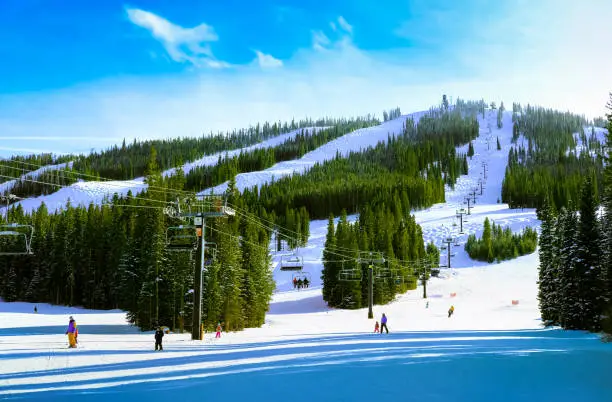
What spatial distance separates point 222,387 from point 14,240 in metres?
81.0

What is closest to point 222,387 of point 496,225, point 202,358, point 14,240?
point 202,358

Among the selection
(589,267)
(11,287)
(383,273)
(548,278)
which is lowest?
(11,287)

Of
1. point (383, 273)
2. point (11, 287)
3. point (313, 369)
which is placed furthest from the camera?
point (11, 287)

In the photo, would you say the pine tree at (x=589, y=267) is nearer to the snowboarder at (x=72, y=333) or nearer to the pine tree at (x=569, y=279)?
the pine tree at (x=569, y=279)

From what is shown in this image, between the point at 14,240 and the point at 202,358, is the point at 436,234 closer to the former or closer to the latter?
the point at 14,240

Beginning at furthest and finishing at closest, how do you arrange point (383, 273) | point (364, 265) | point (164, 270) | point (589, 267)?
point (383, 273), point (364, 265), point (164, 270), point (589, 267)

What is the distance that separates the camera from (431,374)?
15789 mm

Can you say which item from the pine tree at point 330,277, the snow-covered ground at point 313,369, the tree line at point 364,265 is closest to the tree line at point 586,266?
the snow-covered ground at point 313,369

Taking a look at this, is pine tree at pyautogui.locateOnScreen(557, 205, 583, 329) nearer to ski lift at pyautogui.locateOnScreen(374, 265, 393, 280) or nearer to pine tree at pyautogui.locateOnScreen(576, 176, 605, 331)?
pine tree at pyautogui.locateOnScreen(576, 176, 605, 331)

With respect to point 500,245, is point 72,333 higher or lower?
Result: lower

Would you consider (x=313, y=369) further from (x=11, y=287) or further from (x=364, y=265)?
(x=11, y=287)

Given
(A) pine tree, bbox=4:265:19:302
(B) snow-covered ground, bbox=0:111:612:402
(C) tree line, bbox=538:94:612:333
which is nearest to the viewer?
(B) snow-covered ground, bbox=0:111:612:402

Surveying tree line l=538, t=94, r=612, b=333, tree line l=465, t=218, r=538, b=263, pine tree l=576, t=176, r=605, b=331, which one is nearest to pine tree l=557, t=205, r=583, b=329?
tree line l=538, t=94, r=612, b=333

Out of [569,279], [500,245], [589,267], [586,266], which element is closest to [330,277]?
[569,279]
